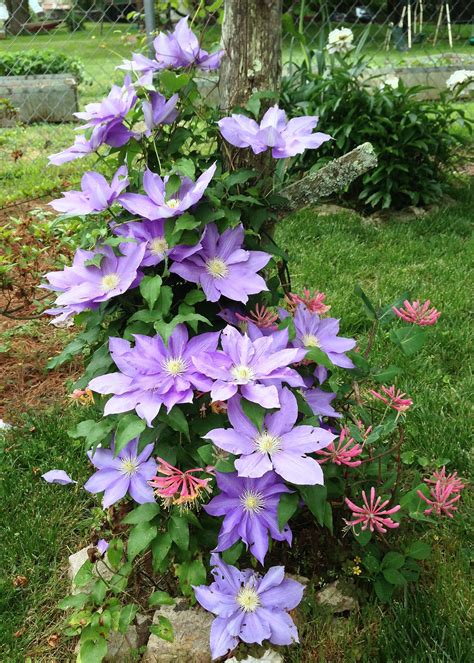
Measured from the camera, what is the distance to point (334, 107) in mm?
4027

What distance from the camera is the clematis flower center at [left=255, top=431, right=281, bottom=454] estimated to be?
1256mm

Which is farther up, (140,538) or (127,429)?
(127,429)

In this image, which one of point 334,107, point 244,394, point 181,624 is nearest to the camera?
point 244,394

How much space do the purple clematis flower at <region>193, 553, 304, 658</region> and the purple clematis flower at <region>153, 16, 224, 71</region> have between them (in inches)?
44.4

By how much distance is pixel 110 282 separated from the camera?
1.39 metres

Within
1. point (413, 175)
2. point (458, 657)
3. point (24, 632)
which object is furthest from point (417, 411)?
point (413, 175)

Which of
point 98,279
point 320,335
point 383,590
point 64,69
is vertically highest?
point 98,279

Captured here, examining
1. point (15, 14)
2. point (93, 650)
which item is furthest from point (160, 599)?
point (15, 14)

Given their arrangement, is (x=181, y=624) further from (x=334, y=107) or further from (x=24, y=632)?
(x=334, y=107)

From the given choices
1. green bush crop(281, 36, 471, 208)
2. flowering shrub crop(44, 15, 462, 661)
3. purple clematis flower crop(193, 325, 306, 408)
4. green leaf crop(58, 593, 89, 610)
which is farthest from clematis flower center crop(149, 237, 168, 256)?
green bush crop(281, 36, 471, 208)

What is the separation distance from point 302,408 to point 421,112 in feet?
11.0

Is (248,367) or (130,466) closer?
(248,367)

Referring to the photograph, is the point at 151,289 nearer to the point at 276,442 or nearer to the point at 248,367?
the point at 248,367

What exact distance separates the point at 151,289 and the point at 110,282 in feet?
0.40
